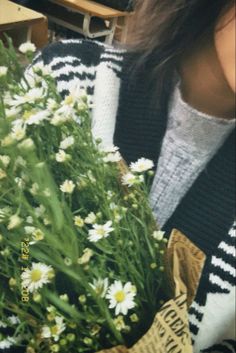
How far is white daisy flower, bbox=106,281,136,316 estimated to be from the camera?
Result: 0.99 ft

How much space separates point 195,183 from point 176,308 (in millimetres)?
165

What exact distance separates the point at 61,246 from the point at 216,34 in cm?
31

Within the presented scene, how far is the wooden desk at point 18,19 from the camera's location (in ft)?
7.00

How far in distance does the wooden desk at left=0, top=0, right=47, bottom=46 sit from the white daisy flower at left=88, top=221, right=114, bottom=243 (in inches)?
74.9

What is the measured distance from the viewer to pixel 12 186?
290 millimetres

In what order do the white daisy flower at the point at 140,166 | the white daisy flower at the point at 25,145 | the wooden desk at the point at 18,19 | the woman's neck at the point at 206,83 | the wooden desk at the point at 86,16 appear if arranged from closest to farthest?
1. the white daisy flower at the point at 25,145
2. the white daisy flower at the point at 140,166
3. the woman's neck at the point at 206,83
4. the wooden desk at the point at 18,19
5. the wooden desk at the point at 86,16

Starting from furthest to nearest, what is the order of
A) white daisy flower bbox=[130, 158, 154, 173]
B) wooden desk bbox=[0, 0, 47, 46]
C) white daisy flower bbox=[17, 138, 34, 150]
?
1. wooden desk bbox=[0, 0, 47, 46]
2. white daisy flower bbox=[130, 158, 154, 173]
3. white daisy flower bbox=[17, 138, 34, 150]

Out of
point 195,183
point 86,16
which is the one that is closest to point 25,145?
point 195,183

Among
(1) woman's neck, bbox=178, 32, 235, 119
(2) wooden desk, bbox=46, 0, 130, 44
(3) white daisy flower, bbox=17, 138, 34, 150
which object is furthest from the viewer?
(2) wooden desk, bbox=46, 0, 130, 44

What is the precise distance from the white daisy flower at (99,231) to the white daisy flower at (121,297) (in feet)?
0.12

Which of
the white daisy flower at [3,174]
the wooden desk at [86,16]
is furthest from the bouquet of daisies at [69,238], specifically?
the wooden desk at [86,16]

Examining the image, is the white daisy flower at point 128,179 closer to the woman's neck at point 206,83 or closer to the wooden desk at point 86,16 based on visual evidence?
the woman's neck at point 206,83

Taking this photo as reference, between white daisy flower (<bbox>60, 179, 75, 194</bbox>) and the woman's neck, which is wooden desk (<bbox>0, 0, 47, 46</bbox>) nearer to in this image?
the woman's neck

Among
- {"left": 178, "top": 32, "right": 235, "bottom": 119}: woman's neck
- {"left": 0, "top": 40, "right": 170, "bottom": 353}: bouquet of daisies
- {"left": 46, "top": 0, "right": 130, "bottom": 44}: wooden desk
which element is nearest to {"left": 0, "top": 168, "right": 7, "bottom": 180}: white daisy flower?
{"left": 0, "top": 40, "right": 170, "bottom": 353}: bouquet of daisies
